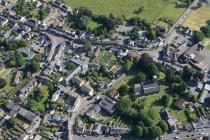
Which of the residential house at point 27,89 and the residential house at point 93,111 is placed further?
the residential house at point 27,89

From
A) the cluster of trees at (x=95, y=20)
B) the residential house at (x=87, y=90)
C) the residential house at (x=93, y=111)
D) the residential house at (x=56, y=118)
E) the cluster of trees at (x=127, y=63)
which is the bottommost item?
the residential house at (x=56, y=118)

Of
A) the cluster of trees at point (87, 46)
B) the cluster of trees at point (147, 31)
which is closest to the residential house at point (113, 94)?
the cluster of trees at point (87, 46)

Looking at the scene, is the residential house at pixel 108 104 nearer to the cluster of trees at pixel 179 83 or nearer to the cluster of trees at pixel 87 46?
Answer: the cluster of trees at pixel 179 83

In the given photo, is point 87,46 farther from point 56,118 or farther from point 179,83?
point 179,83

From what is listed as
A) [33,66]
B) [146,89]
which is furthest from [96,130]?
[33,66]

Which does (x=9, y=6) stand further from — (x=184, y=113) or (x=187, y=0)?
(x=184, y=113)

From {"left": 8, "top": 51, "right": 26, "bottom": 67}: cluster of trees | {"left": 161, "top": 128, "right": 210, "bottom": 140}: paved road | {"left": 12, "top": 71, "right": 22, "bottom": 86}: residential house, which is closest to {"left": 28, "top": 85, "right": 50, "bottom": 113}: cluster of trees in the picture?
{"left": 12, "top": 71, "right": 22, "bottom": 86}: residential house
